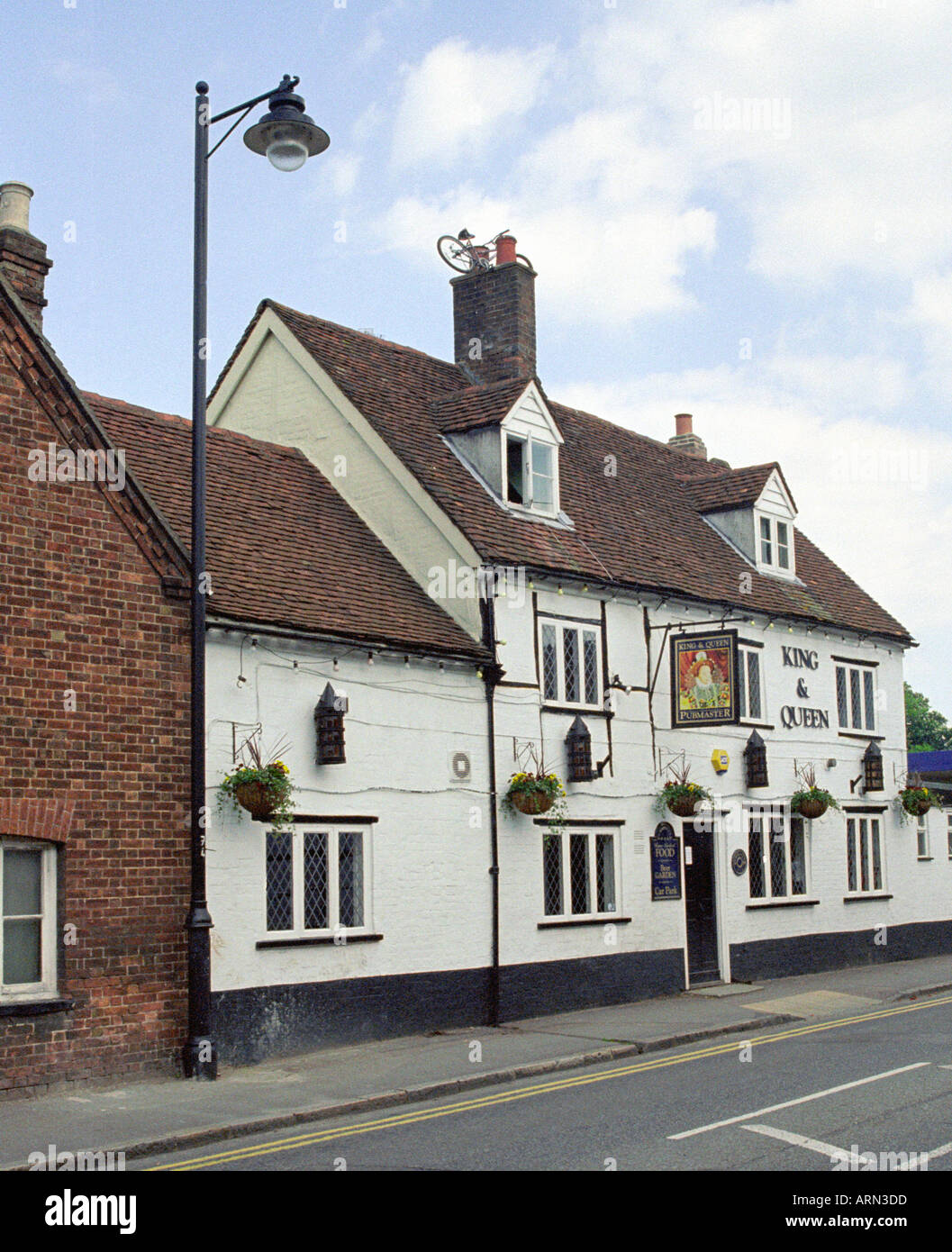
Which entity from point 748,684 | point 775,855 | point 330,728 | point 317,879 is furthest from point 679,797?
point 330,728

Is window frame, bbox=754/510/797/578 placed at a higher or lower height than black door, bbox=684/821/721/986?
higher

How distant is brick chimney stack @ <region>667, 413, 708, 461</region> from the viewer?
3023 centimetres

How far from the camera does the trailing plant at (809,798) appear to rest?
23.1 m

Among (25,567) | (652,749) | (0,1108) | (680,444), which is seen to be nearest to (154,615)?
(25,567)

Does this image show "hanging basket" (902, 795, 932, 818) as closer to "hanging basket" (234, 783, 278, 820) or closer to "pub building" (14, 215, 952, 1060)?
"pub building" (14, 215, 952, 1060)

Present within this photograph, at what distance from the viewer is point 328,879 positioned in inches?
605

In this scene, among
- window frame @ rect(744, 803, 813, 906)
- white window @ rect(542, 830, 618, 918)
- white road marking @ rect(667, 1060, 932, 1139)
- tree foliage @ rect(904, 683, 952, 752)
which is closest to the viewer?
white road marking @ rect(667, 1060, 932, 1139)

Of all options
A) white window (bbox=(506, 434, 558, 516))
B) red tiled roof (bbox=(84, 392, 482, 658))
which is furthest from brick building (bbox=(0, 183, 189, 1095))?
white window (bbox=(506, 434, 558, 516))

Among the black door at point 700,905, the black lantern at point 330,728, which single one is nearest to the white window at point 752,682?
the black door at point 700,905

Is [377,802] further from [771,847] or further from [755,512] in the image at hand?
[755,512]

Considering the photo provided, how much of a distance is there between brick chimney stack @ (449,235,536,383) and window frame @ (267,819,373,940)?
9629 mm
